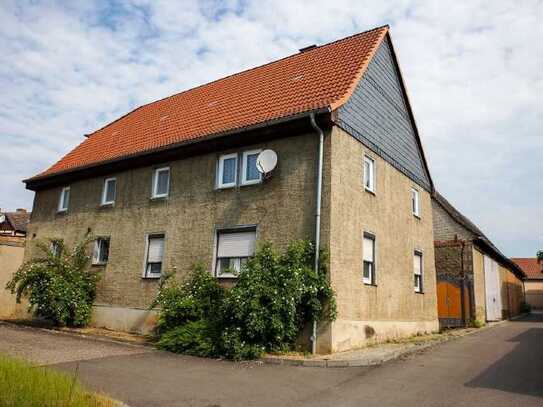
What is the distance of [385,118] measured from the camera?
1619 centimetres

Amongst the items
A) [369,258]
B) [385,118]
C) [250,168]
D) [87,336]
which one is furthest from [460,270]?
[87,336]

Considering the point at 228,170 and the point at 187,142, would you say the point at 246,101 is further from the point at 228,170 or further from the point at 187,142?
the point at 228,170

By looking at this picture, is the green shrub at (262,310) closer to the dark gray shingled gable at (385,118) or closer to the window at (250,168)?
the window at (250,168)

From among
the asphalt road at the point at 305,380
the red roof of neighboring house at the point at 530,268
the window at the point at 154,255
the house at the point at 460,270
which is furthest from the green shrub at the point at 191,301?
the red roof of neighboring house at the point at 530,268

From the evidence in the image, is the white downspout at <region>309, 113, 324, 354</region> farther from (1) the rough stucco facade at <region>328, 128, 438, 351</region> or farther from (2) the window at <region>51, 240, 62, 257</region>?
(2) the window at <region>51, 240, 62, 257</region>

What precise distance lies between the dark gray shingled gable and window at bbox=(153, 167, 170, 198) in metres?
6.35

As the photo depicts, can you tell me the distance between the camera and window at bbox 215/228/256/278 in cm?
1325

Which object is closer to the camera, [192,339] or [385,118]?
[192,339]

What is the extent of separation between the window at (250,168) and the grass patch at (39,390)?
8170 millimetres

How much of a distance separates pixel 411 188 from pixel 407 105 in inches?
128

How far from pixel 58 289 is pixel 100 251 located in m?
2.21

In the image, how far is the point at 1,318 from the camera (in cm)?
1927

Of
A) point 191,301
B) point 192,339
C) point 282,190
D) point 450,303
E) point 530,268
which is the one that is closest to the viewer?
point 192,339

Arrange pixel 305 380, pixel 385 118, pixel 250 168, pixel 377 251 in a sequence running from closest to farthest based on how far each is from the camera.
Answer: pixel 305 380, pixel 250 168, pixel 377 251, pixel 385 118
